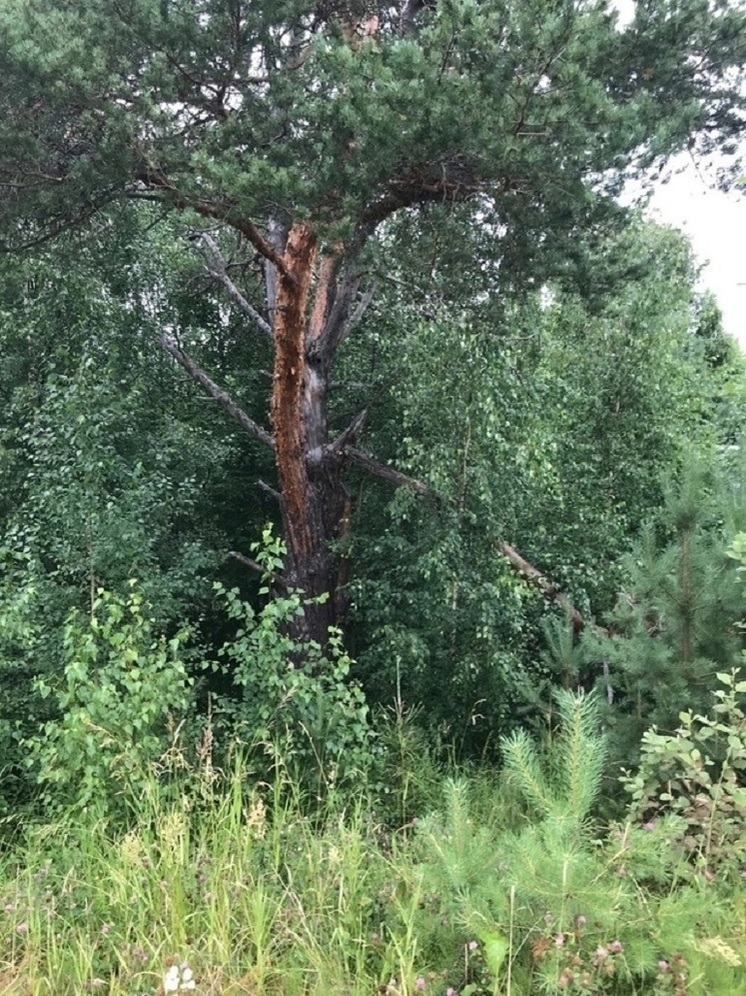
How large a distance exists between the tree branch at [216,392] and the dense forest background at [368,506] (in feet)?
0.21

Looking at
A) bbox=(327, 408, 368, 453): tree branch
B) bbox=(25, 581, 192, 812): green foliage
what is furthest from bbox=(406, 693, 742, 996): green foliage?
bbox=(327, 408, 368, 453): tree branch

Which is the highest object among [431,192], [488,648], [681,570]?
[431,192]

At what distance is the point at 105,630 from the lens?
3645mm

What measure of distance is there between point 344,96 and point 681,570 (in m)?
2.85

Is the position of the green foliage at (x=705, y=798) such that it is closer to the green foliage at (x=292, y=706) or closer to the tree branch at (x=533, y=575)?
the green foliage at (x=292, y=706)

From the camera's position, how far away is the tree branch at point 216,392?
697cm

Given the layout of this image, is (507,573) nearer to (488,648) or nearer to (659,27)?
(488,648)

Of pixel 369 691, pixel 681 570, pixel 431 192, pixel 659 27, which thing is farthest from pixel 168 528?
pixel 659 27

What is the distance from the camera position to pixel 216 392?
709cm

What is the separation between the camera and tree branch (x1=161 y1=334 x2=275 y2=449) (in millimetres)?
6973

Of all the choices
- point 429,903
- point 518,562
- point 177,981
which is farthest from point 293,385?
point 177,981

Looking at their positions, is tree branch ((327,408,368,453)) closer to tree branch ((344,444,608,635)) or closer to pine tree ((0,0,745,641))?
tree branch ((344,444,608,635))

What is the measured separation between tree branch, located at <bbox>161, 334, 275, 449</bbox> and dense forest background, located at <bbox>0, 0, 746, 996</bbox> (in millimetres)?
65

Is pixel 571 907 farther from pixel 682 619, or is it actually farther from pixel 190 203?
pixel 190 203
